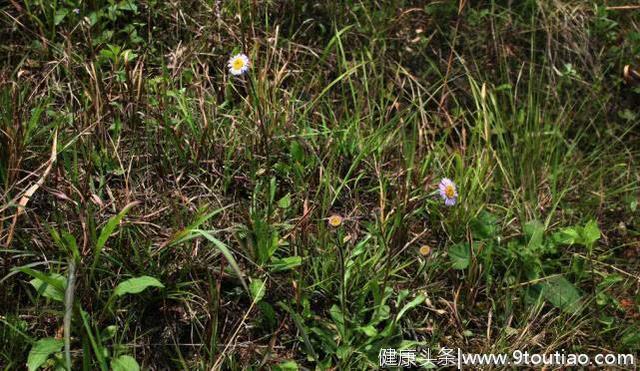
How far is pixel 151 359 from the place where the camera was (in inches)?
73.9

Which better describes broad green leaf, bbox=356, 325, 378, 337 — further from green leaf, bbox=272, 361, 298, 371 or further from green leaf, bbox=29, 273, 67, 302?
green leaf, bbox=29, 273, 67, 302

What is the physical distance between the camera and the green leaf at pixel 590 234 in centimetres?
222

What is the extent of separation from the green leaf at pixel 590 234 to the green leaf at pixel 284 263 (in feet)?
2.85

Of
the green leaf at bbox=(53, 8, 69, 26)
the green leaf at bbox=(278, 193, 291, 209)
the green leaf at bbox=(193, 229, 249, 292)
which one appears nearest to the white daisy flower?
the green leaf at bbox=(278, 193, 291, 209)

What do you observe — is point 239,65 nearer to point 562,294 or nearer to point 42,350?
Answer: point 42,350

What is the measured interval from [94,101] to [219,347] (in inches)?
34.2

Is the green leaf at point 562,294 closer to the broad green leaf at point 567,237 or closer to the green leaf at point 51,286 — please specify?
the broad green leaf at point 567,237

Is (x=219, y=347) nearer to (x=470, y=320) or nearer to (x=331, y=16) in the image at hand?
(x=470, y=320)

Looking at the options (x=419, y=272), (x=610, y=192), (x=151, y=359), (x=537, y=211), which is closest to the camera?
(x=151, y=359)

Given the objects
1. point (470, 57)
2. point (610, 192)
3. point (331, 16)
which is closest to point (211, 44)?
point (331, 16)

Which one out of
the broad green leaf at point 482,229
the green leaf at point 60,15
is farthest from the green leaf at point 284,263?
the green leaf at point 60,15

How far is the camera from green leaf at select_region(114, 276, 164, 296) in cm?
179

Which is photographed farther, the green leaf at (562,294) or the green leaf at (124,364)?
the green leaf at (562,294)

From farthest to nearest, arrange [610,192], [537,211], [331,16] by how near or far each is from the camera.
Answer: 1. [331,16]
2. [610,192]
3. [537,211]
